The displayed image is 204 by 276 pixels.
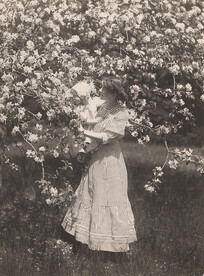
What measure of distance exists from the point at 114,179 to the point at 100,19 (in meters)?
1.50

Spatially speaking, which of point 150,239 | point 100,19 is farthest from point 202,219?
point 100,19

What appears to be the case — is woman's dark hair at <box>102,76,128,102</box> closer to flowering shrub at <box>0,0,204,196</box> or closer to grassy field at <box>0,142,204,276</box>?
flowering shrub at <box>0,0,204,196</box>

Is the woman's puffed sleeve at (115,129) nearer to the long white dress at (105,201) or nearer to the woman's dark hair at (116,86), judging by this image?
the long white dress at (105,201)

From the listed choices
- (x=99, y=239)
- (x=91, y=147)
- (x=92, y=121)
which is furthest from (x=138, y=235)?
(x=92, y=121)

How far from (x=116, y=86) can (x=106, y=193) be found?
0.68 meters

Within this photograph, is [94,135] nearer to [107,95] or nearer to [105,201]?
[107,95]

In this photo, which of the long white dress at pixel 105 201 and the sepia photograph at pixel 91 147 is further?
the long white dress at pixel 105 201

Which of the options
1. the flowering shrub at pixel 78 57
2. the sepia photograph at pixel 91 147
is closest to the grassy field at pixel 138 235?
the sepia photograph at pixel 91 147

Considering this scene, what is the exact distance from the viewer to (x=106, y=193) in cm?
343

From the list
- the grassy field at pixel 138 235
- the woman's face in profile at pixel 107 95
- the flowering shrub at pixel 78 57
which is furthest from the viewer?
the woman's face in profile at pixel 107 95

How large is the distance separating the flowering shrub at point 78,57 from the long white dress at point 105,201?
0.86 ft

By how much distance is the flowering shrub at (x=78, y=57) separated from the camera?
3195 millimetres

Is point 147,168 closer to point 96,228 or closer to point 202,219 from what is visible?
point 202,219

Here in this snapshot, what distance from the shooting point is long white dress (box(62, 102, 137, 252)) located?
11.1 feet
